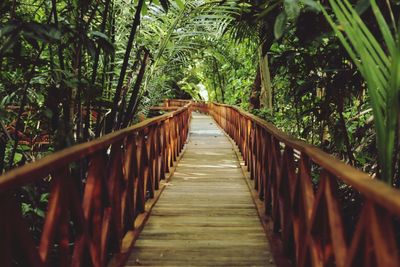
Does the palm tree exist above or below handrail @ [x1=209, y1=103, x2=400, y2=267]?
above

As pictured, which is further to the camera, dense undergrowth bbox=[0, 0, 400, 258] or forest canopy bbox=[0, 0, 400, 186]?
dense undergrowth bbox=[0, 0, 400, 258]

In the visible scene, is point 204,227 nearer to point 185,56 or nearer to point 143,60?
point 143,60

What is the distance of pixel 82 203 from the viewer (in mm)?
2672

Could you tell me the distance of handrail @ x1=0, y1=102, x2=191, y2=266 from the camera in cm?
165

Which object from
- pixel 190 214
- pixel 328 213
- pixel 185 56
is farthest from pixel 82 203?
pixel 185 56

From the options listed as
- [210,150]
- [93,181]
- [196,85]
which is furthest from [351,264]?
[196,85]

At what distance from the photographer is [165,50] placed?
242 inches

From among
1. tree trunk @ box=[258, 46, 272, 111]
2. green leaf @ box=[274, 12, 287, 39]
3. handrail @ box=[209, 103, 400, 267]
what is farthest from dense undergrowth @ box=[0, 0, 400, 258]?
tree trunk @ box=[258, 46, 272, 111]

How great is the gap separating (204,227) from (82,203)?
174 centimetres

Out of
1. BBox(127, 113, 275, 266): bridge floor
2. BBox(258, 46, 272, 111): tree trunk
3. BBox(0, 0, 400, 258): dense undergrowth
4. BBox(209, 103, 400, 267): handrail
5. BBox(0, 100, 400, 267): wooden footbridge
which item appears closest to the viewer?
BBox(209, 103, 400, 267): handrail

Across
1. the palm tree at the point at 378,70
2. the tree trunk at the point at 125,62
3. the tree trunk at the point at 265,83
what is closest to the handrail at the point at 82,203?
the tree trunk at the point at 125,62

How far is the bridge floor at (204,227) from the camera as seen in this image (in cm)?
342

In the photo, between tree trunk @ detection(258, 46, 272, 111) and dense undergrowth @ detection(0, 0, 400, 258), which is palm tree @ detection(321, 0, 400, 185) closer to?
dense undergrowth @ detection(0, 0, 400, 258)

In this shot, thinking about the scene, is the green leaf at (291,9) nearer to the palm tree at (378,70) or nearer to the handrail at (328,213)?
the palm tree at (378,70)
